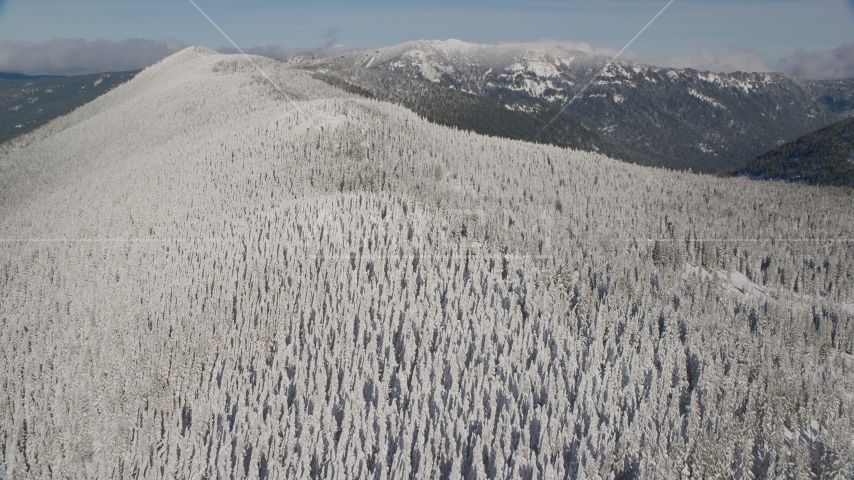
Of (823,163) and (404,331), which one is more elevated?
(823,163)

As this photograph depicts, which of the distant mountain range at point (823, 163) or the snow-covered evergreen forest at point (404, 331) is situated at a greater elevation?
the distant mountain range at point (823, 163)

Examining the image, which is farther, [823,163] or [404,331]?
[823,163]

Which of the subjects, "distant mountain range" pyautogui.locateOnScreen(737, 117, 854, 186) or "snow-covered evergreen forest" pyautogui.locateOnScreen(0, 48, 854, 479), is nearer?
"snow-covered evergreen forest" pyautogui.locateOnScreen(0, 48, 854, 479)

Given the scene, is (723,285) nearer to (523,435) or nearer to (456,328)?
(456,328)

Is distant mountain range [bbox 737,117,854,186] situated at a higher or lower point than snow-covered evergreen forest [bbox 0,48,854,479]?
higher

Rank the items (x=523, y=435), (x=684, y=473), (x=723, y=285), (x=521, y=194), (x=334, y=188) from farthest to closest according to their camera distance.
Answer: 1. (x=521, y=194)
2. (x=334, y=188)
3. (x=723, y=285)
4. (x=523, y=435)
5. (x=684, y=473)

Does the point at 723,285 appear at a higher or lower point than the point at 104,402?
higher

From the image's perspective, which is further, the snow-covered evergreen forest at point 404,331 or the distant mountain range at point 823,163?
the distant mountain range at point 823,163

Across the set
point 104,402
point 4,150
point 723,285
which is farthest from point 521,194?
point 4,150
